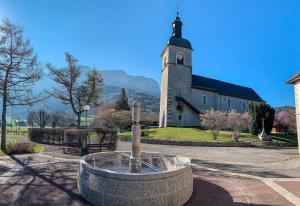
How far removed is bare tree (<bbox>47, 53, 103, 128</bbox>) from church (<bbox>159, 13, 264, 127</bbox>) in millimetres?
15644

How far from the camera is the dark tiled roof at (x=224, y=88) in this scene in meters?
54.6

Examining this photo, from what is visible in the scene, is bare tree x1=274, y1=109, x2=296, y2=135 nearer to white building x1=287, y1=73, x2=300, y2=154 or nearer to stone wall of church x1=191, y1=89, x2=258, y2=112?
stone wall of church x1=191, y1=89, x2=258, y2=112

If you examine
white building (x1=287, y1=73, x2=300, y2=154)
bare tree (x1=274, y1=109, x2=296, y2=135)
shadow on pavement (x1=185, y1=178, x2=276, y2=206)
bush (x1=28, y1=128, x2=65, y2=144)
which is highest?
white building (x1=287, y1=73, x2=300, y2=154)

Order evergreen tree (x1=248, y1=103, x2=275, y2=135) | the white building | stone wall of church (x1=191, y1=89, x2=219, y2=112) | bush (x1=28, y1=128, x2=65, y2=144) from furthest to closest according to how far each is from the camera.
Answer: stone wall of church (x1=191, y1=89, x2=219, y2=112)
evergreen tree (x1=248, y1=103, x2=275, y2=135)
bush (x1=28, y1=128, x2=65, y2=144)
the white building

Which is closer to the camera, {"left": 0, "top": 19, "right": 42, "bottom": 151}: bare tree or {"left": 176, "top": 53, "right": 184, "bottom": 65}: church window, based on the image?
{"left": 0, "top": 19, "right": 42, "bottom": 151}: bare tree

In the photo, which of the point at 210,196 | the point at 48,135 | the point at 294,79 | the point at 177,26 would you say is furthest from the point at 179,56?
the point at 210,196

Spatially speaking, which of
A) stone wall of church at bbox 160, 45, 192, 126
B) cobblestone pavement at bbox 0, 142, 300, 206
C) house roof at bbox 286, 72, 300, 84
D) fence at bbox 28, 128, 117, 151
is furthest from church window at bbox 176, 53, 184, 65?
cobblestone pavement at bbox 0, 142, 300, 206

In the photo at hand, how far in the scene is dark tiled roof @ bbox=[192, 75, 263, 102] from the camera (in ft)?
179

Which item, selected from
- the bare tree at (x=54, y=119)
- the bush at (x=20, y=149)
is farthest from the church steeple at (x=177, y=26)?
the bush at (x=20, y=149)

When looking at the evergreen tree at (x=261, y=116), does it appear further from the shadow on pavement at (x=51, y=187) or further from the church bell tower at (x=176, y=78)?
the shadow on pavement at (x=51, y=187)

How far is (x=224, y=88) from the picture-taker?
199 ft

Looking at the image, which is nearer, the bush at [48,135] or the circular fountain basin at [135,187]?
the circular fountain basin at [135,187]

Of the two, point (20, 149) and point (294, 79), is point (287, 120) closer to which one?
point (294, 79)

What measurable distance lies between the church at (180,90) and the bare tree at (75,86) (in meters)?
15.6
